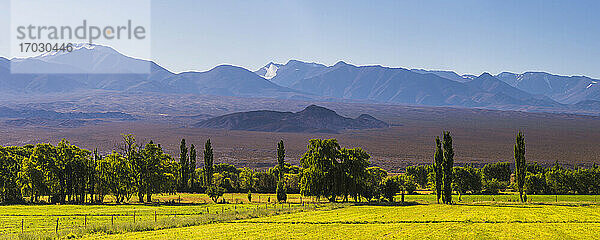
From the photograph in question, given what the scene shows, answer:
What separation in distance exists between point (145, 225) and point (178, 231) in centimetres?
411

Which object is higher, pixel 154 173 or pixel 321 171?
pixel 321 171

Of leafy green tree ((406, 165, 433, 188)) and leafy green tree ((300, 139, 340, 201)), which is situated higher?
leafy green tree ((300, 139, 340, 201))

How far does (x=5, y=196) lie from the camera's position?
75.2 m

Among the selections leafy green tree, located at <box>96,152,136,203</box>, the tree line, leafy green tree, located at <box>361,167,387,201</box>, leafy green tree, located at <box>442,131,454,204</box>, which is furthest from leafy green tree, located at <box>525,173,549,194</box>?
leafy green tree, located at <box>96,152,136,203</box>

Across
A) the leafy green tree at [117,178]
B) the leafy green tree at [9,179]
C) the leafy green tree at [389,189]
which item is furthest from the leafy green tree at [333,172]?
the leafy green tree at [9,179]

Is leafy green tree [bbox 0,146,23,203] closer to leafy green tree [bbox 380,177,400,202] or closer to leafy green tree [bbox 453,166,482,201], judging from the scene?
leafy green tree [bbox 380,177,400,202]

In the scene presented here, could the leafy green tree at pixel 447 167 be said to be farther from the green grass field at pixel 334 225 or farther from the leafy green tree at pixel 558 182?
the leafy green tree at pixel 558 182

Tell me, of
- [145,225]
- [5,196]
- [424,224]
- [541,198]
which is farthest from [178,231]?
[541,198]

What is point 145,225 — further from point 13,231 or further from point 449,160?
point 449,160

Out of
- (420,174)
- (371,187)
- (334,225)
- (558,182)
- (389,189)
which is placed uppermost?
(371,187)

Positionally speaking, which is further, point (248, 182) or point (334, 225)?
point (248, 182)

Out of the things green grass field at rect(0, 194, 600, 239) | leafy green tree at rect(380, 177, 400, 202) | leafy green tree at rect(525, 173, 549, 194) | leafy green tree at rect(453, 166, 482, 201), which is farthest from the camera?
leafy green tree at rect(453, 166, 482, 201)

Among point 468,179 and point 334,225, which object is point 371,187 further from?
point 468,179

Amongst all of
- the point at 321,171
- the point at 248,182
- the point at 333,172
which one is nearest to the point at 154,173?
the point at 248,182
